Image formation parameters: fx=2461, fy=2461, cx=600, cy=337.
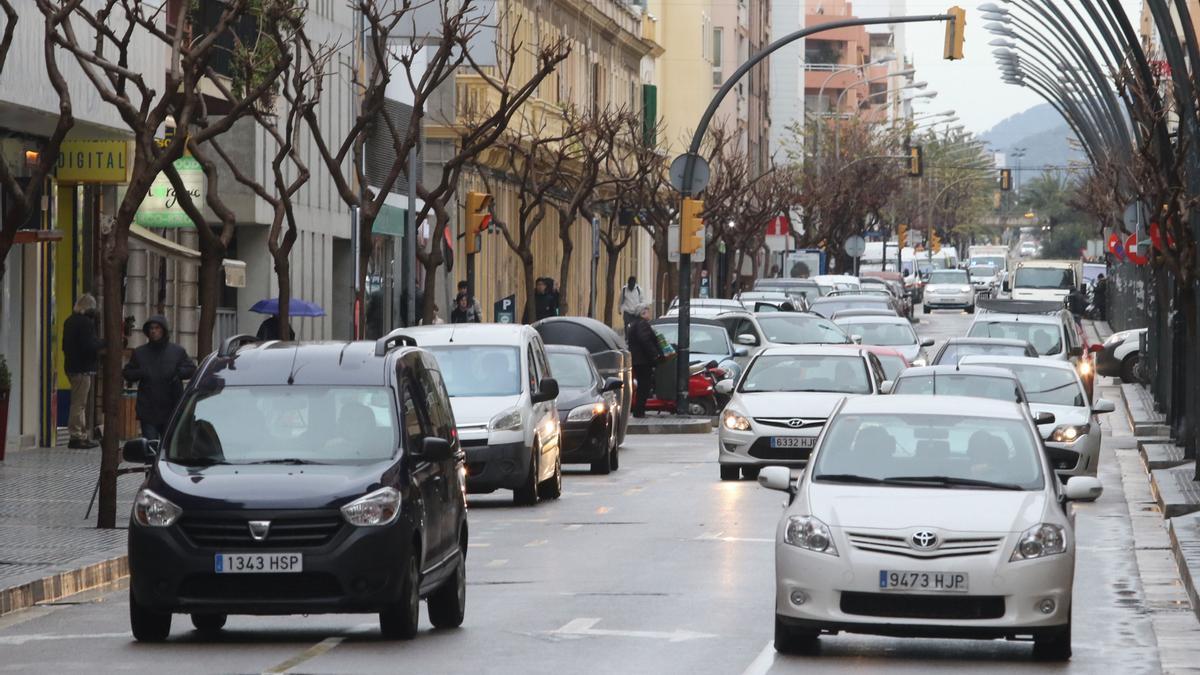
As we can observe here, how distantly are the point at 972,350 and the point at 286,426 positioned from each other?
19097 mm

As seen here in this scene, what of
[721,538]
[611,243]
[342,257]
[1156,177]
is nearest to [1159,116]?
[1156,177]

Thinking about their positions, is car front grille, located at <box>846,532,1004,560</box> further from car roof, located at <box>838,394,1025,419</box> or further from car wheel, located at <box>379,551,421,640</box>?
car wheel, located at <box>379,551,421,640</box>

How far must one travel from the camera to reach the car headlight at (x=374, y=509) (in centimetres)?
1283

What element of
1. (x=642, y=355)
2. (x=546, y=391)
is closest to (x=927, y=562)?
(x=546, y=391)

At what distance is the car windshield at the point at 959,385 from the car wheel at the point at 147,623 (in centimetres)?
1189

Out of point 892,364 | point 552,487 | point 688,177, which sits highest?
point 688,177

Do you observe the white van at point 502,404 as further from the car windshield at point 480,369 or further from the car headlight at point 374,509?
the car headlight at point 374,509

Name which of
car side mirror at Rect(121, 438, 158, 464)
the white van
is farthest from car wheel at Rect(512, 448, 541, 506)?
car side mirror at Rect(121, 438, 158, 464)

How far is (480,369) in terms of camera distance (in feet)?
78.3

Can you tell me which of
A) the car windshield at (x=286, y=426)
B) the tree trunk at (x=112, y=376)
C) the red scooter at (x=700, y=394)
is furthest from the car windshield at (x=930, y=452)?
the red scooter at (x=700, y=394)

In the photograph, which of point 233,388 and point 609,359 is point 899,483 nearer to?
point 233,388

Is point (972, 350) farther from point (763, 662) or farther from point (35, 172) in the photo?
point (763, 662)

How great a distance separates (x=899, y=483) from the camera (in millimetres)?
13344

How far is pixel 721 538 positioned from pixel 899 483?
6817 mm
